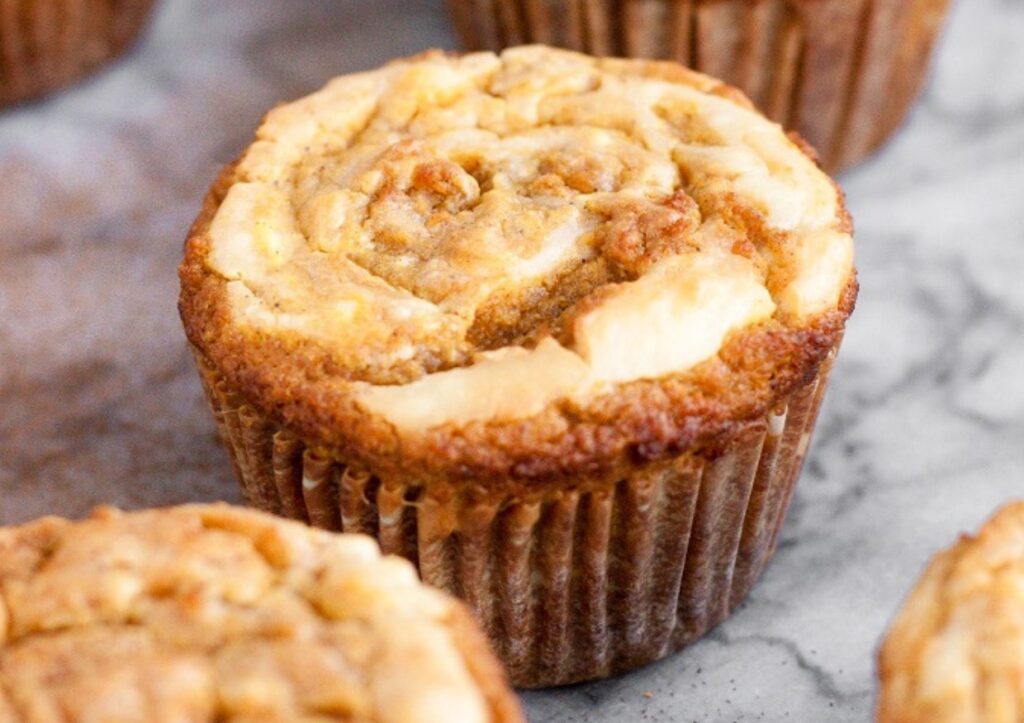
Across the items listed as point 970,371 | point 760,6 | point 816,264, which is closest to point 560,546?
point 816,264

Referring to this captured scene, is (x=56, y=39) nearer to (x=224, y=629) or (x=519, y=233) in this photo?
(x=519, y=233)

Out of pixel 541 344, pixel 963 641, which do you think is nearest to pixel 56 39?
pixel 541 344

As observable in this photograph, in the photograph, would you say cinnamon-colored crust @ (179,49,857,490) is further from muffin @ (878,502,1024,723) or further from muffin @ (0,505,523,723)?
muffin @ (878,502,1024,723)

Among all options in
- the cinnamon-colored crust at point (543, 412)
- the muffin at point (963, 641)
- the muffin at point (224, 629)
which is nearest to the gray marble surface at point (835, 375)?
the cinnamon-colored crust at point (543, 412)

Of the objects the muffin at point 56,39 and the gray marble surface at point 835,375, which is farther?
the muffin at point 56,39

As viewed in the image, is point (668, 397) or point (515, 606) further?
point (515, 606)

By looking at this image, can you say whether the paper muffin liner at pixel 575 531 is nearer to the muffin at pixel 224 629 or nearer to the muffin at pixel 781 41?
the muffin at pixel 224 629

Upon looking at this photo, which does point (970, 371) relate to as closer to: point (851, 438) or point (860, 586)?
point (851, 438)

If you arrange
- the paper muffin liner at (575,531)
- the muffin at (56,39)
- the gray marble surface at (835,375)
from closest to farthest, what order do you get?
the paper muffin liner at (575,531) → the gray marble surface at (835,375) → the muffin at (56,39)
